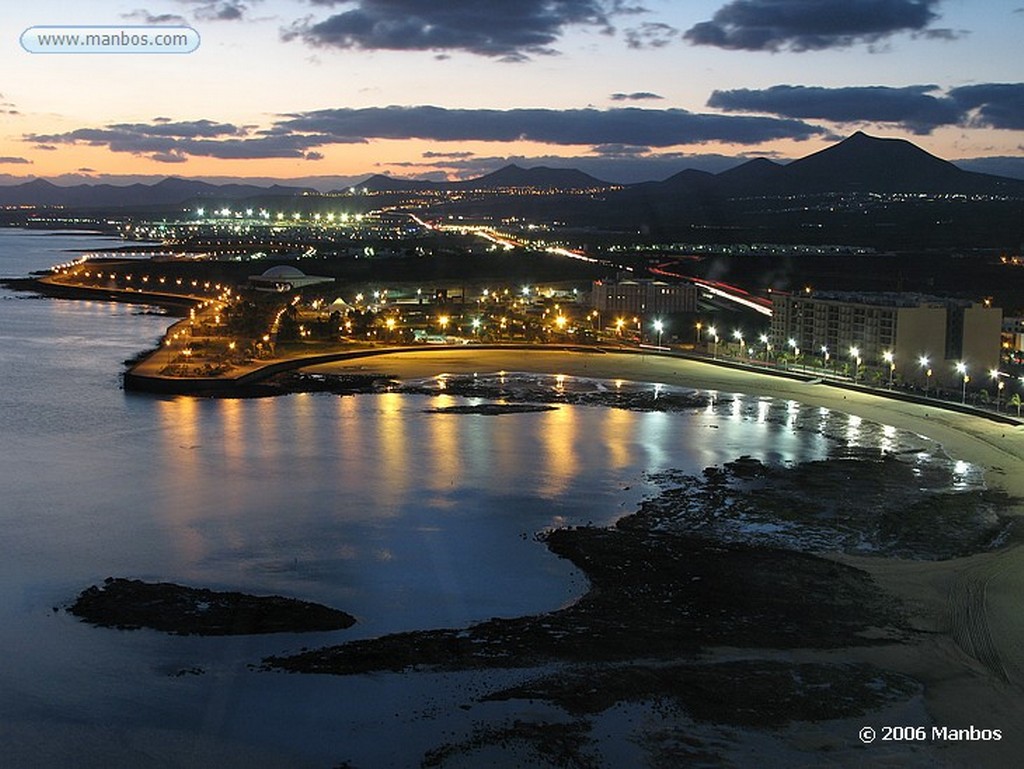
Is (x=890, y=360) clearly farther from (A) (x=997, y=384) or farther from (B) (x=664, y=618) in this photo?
(B) (x=664, y=618)

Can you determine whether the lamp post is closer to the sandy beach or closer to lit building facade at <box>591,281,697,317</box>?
the sandy beach

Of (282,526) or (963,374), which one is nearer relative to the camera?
(282,526)

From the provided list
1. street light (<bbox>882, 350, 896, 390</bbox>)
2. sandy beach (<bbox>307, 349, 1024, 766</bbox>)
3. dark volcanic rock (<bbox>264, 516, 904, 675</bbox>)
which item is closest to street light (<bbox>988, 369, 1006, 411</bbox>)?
sandy beach (<bbox>307, 349, 1024, 766</bbox>)

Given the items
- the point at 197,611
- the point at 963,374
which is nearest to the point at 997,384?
the point at 963,374

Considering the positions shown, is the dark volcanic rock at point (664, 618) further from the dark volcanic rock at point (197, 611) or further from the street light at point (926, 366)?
the street light at point (926, 366)

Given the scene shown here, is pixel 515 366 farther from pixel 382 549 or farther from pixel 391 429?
pixel 382 549

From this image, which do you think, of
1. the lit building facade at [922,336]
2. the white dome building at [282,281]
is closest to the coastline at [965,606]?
the lit building facade at [922,336]
